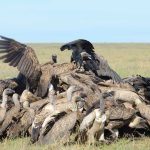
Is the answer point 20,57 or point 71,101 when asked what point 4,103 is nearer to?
point 71,101

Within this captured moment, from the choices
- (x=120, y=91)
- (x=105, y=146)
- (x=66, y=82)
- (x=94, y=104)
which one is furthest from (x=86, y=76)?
(x=105, y=146)

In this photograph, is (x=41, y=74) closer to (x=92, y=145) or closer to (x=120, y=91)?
(x=120, y=91)

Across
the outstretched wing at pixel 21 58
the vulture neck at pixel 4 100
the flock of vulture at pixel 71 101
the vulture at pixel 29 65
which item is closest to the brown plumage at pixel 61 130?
the flock of vulture at pixel 71 101

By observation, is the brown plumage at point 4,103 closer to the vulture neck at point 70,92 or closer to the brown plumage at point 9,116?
the brown plumage at point 9,116

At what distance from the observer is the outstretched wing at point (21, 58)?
10.7 meters

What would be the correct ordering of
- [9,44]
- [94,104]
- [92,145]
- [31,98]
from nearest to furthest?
[92,145] < [94,104] < [31,98] < [9,44]

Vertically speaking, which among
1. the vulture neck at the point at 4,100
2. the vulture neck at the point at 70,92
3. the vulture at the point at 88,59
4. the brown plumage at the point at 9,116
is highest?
the vulture at the point at 88,59

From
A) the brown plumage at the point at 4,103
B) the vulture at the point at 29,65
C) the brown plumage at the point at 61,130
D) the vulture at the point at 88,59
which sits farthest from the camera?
the vulture at the point at 88,59

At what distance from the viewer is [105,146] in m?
7.93

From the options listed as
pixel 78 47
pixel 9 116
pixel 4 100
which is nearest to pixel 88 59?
pixel 78 47

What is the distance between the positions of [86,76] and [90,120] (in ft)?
8.05

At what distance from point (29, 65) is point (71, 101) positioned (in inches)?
78.9

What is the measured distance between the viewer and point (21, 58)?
36.0 feet

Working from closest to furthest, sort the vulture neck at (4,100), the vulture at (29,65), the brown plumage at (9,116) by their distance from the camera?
the brown plumage at (9,116) < the vulture neck at (4,100) < the vulture at (29,65)
